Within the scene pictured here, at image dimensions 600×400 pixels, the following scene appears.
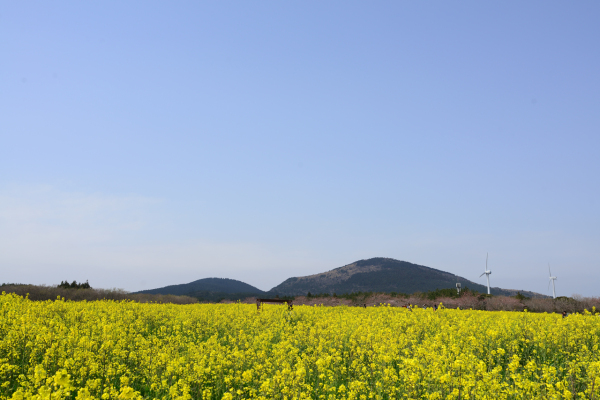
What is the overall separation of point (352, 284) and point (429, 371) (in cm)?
15684

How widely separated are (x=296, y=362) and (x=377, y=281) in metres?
156

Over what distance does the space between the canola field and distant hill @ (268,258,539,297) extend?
139 metres

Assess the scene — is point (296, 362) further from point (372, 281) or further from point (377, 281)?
point (377, 281)

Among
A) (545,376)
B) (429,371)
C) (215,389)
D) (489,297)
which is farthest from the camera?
(489,297)

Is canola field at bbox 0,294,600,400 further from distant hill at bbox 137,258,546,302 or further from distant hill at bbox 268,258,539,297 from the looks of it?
distant hill at bbox 268,258,539,297

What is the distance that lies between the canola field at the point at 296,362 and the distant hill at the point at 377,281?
139285 mm

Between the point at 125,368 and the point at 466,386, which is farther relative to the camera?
the point at 125,368

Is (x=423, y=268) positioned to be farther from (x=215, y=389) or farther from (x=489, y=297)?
(x=215, y=389)

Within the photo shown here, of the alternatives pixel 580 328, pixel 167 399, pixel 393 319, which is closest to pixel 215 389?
pixel 167 399

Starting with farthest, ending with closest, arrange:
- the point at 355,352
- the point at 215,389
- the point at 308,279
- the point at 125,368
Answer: the point at 308,279 → the point at 355,352 → the point at 125,368 → the point at 215,389

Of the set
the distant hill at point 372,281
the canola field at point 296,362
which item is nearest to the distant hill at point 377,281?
the distant hill at point 372,281

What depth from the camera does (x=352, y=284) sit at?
6334 inches

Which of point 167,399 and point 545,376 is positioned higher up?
point 545,376

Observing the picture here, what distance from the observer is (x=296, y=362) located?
1037 cm
